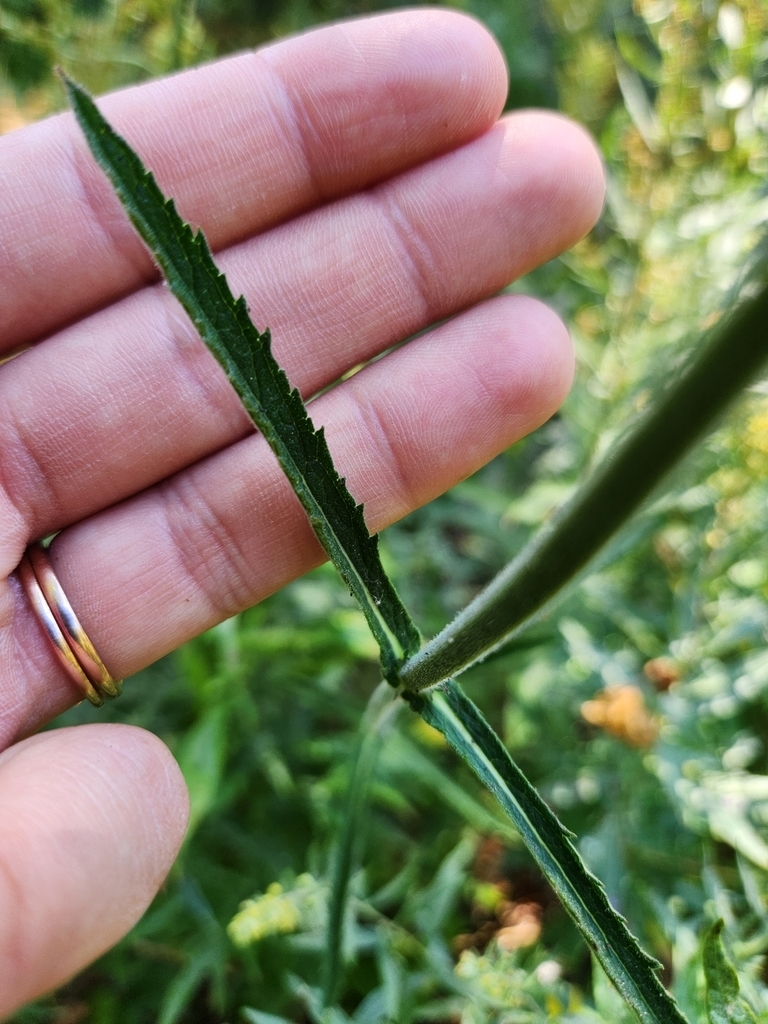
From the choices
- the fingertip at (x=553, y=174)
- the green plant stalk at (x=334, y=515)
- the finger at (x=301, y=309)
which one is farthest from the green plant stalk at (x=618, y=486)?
the fingertip at (x=553, y=174)

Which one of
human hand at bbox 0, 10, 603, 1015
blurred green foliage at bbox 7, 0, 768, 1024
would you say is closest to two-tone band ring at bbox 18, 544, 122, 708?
human hand at bbox 0, 10, 603, 1015

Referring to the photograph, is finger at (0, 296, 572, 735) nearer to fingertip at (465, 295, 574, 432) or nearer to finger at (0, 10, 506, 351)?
fingertip at (465, 295, 574, 432)

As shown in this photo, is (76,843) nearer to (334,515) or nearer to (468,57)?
(334,515)

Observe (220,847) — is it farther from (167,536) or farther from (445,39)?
(445,39)

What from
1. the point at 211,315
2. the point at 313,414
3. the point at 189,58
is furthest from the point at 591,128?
the point at 211,315

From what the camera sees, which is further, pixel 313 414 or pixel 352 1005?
pixel 352 1005

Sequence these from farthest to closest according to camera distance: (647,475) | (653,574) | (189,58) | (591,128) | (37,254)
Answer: (591,128) < (653,574) < (189,58) < (37,254) < (647,475)
